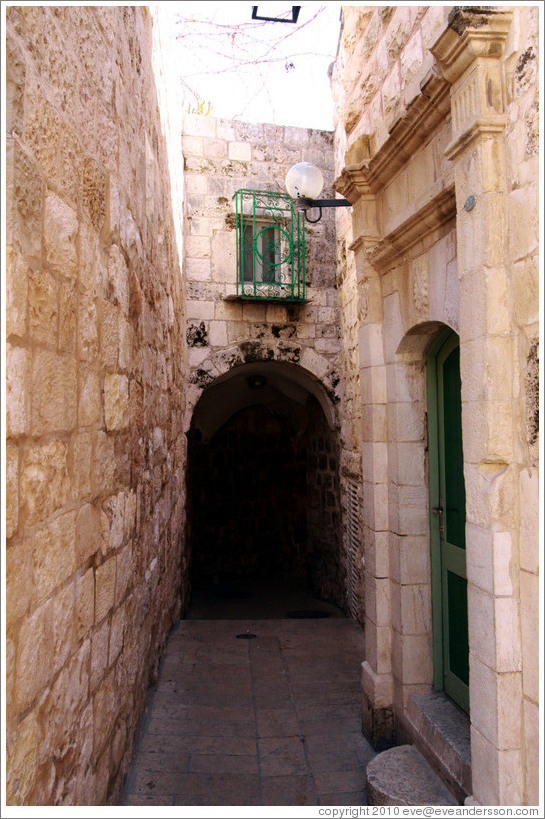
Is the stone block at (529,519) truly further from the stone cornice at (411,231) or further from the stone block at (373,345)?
the stone block at (373,345)

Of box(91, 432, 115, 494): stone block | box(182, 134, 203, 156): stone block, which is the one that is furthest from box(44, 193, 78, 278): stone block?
box(182, 134, 203, 156): stone block

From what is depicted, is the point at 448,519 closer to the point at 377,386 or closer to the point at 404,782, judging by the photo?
the point at 377,386

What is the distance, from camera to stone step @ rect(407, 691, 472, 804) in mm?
2467

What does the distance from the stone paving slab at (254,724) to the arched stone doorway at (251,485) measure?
3.50m

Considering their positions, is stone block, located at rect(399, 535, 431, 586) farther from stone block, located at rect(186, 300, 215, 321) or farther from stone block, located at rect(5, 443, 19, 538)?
stone block, located at rect(186, 300, 215, 321)

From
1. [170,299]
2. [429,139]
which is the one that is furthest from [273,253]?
[429,139]

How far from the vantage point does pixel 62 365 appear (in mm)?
1728

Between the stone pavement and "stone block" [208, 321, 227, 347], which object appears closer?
the stone pavement

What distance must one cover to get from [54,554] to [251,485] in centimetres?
805

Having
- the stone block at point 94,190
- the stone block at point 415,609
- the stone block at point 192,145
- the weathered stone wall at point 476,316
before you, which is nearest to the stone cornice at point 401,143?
the weathered stone wall at point 476,316

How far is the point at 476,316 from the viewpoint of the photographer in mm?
2143

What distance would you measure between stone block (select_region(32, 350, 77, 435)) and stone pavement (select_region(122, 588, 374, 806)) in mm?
2057

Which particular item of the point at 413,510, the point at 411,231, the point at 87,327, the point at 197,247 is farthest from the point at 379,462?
the point at 197,247

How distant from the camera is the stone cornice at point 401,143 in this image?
8.14 feet
